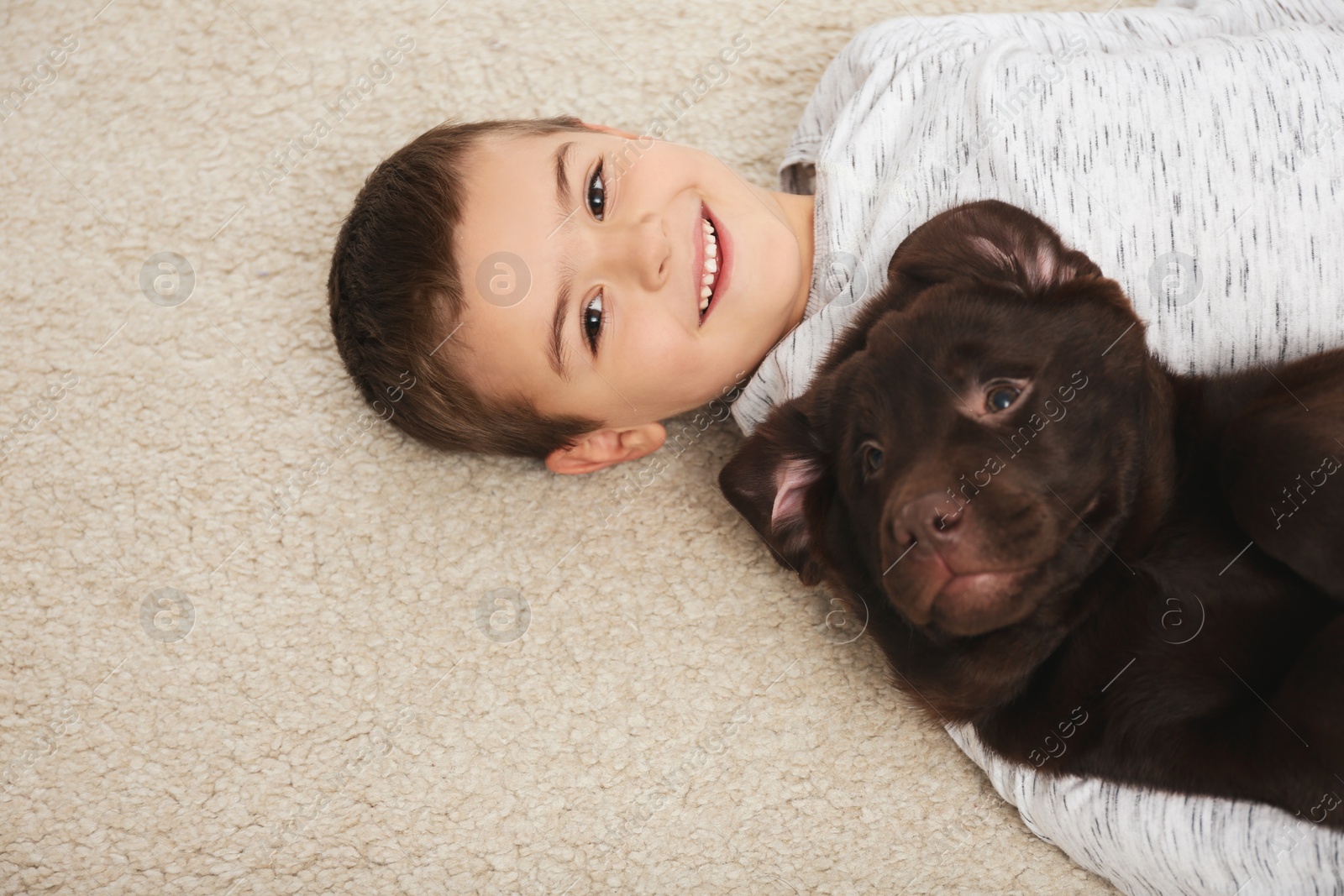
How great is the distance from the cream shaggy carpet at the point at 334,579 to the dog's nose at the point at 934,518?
2.43 ft

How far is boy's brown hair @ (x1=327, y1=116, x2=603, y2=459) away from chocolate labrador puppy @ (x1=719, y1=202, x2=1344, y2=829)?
671 millimetres

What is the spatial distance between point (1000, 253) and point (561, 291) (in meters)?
0.77

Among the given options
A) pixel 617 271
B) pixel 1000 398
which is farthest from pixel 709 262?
pixel 1000 398

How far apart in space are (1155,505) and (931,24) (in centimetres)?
129

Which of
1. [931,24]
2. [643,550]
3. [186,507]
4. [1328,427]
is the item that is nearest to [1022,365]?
[1328,427]

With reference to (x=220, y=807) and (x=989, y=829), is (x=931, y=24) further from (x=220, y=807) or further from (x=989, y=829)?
(x=220, y=807)

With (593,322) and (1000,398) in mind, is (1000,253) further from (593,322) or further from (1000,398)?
(593,322)

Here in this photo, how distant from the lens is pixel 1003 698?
57.9 inches

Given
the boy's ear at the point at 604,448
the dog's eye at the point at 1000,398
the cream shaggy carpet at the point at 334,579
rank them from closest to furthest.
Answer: the dog's eye at the point at 1000,398 → the cream shaggy carpet at the point at 334,579 → the boy's ear at the point at 604,448

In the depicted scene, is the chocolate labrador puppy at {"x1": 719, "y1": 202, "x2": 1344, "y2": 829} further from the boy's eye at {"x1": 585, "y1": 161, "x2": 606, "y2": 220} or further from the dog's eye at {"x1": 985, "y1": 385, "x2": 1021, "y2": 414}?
the boy's eye at {"x1": 585, "y1": 161, "x2": 606, "y2": 220}

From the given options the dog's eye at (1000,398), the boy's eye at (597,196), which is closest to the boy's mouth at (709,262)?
the boy's eye at (597,196)

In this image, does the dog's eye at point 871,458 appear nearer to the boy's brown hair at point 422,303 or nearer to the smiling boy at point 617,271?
the smiling boy at point 617,271

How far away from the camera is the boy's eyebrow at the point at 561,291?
171 cm

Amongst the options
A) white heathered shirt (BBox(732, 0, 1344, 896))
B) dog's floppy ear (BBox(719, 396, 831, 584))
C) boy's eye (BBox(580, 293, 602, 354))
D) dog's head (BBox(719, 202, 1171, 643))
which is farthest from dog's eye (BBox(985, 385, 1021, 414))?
boy's eye (BBox(580, 293, 602, 354))
